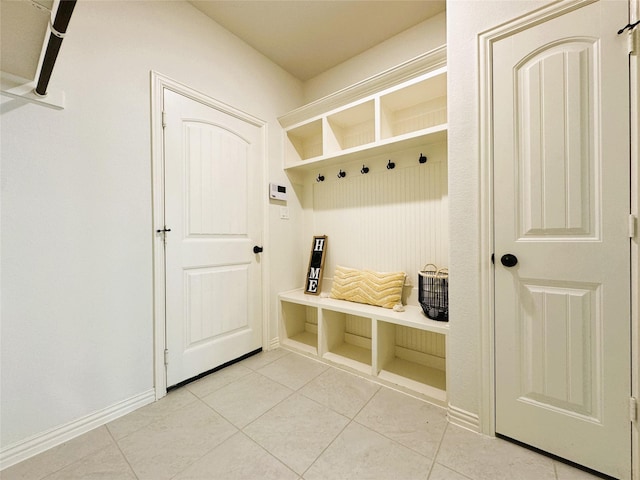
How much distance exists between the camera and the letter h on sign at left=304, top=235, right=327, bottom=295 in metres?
2.50

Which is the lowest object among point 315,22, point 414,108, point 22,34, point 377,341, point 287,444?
point 287,444

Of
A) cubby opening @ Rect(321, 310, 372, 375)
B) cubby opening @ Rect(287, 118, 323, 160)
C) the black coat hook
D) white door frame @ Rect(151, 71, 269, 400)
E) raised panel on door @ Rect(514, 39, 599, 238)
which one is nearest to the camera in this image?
the black coat hook

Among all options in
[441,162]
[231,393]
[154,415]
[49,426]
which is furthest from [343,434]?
[441,162]

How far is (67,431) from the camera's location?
1345 mm

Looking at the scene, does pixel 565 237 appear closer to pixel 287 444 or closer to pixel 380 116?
pixel 380 116

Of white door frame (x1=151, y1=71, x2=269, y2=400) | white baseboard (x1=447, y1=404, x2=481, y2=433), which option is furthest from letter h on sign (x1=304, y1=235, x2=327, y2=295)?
white baseboard (x1=447, y1=404, x2=481, y2=433)

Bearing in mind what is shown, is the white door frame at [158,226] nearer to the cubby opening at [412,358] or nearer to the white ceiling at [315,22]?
the white ceiling at [315,22]

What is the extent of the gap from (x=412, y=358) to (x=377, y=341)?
0.46 metres

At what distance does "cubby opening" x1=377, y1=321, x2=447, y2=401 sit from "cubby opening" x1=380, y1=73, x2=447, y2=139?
5.25 feet

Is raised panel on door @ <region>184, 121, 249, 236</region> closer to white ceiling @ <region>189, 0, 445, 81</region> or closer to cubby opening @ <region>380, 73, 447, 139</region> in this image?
white ceiling @ <region>189, 0, 445, 81</region>

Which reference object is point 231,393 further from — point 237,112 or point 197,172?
point 237,112

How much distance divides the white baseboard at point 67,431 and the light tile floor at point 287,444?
0.11ft

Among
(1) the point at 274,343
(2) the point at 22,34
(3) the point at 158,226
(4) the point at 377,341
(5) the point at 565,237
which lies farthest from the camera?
(1) the point at 274,343

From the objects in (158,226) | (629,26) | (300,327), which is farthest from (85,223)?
→ (629,26)
